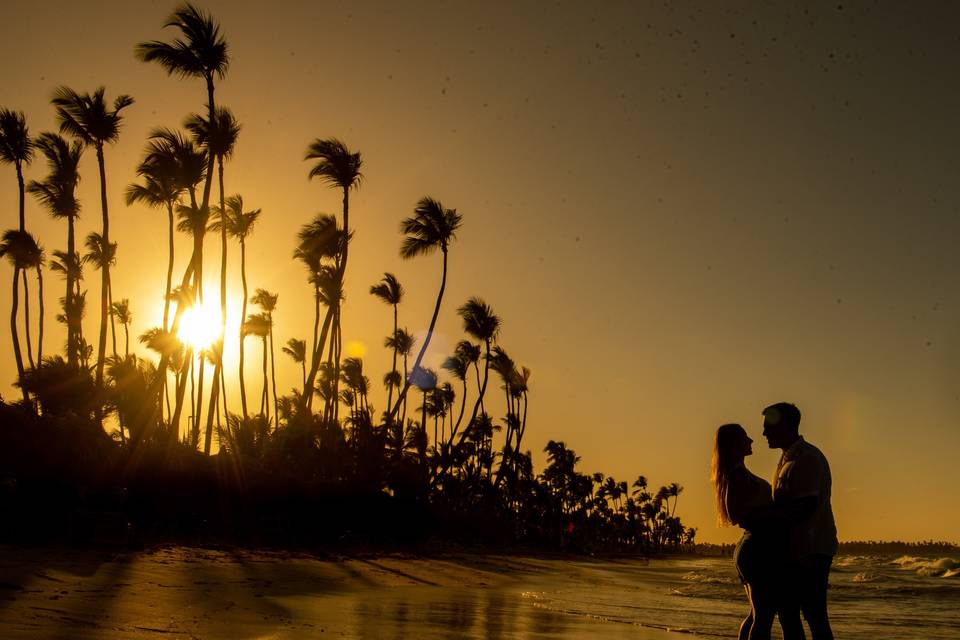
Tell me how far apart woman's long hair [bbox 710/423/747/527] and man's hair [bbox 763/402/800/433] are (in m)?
0.30

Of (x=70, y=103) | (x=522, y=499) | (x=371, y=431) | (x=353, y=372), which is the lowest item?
(x=522, y=499)

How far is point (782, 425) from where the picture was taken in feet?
17.2

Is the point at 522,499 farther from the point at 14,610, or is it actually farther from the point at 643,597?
the point at 14,610

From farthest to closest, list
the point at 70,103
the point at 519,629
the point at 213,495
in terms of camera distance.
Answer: the point at 70,103
the point at 213,495
the point at 519,629

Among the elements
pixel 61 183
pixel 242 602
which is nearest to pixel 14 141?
pixel 61 183

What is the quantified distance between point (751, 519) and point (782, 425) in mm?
672

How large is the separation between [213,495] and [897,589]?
22.1m

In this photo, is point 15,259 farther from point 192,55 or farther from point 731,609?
point 731,609

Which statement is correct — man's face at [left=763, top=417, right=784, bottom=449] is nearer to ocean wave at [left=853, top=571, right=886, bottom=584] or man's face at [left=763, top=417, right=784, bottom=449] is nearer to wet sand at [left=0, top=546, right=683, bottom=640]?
wet sand at [left=0, top=546, right=683, bottom=640]

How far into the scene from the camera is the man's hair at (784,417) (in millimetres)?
5240

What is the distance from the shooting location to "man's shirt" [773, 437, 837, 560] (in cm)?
493

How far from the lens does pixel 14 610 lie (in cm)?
749

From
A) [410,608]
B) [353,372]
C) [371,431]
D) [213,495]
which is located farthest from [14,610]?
[353,372]

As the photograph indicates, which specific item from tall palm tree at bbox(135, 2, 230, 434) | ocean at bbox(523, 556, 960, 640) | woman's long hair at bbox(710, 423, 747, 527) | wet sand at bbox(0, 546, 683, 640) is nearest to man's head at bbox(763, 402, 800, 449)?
woman's long hair at bbox(710, 423, 747, 527)
